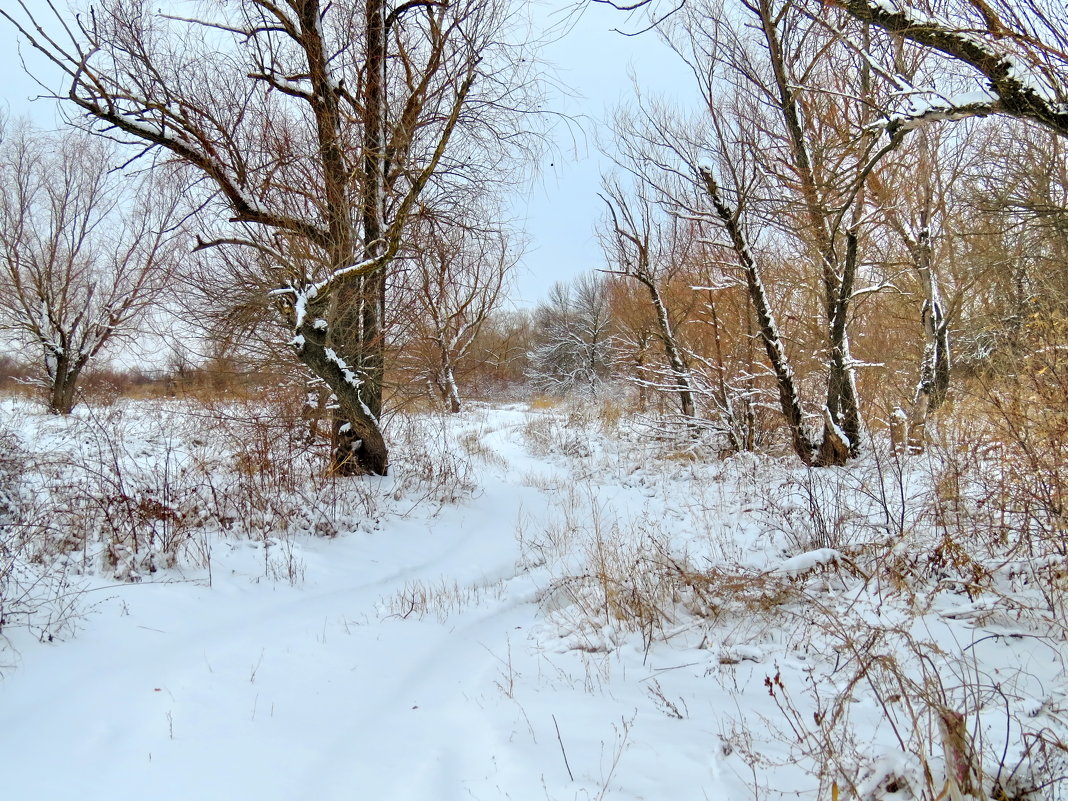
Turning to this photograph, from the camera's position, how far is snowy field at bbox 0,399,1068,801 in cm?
210

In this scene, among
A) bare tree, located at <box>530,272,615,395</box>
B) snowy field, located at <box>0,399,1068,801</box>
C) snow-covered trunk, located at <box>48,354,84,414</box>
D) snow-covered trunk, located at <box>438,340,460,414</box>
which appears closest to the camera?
snowy field, located at <box>0,399,1068,801</box>

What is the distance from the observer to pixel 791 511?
195 inches

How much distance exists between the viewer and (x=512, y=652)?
3459 millimetres

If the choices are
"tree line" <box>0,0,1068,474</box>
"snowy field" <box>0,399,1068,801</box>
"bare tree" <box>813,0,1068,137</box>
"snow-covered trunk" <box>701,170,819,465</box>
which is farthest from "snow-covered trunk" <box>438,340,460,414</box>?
"bare tree" <box>813,0,1068,137</box>

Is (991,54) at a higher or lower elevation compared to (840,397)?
higher

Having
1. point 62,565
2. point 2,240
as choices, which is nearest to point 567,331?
point 2,240

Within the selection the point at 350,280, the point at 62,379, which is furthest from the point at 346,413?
the point at 62,379

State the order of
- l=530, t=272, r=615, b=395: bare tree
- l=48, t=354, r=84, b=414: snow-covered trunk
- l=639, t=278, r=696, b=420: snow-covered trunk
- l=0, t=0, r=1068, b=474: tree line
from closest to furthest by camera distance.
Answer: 1. l=0, t=0, r=1068, b=474: tree line
2. l=639, t=278, r=696, b=420: snow-covered trunk
3. l=48, t=354, r=84, b=414: snow-covered trunk
4. l=530, t=272, r=615, b=395: bare tree

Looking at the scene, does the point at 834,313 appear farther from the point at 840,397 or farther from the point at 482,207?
the point at 482,207

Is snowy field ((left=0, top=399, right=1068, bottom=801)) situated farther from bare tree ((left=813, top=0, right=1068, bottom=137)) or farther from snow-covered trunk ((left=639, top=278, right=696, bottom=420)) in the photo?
snow-covered trunk ((left=639, top=278, right=696, bottom=420))

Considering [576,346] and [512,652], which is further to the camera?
[576,346]

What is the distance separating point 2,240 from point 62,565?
15248 mm

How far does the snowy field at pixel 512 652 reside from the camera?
82.6 inches

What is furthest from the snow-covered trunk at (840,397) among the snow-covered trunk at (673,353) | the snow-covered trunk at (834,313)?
the snow-covered trunk at (673,353)
